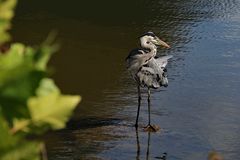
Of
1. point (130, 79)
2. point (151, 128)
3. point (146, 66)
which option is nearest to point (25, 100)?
point (151, 128)

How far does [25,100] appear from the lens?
0.74 m

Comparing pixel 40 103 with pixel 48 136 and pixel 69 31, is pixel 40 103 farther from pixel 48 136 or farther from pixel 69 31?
pixel 69 31

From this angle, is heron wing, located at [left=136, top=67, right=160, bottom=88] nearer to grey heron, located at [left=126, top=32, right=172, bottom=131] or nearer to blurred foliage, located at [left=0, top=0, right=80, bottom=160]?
grey heron, located at [left=126, top=32, right=172, bottom=131]

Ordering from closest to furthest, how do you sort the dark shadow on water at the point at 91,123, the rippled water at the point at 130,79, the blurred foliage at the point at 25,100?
the blurred foliage at the point at 25,100 < the rippled water at the point at 130,79 < the dark shadow on water at the point at 91,123

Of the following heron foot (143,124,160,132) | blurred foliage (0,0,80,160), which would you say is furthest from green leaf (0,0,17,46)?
heron foot (143,124,160,132)

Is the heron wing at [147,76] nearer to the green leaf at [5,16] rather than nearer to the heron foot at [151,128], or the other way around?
the heron foot at [151,128]

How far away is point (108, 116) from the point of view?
8.16 metres

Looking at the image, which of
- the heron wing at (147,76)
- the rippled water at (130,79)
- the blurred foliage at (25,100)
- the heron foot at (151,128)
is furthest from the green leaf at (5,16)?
the heron wing at (147,76)

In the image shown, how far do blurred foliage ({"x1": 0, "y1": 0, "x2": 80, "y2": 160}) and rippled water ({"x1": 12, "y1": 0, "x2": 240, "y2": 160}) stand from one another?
19.8 feet

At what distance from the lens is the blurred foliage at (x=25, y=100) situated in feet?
2.33

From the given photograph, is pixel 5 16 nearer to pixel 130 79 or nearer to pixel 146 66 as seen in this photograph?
pixel 146 66

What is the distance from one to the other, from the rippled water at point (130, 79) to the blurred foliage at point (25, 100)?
6.04m

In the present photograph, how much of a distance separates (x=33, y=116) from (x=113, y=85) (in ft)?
27.9

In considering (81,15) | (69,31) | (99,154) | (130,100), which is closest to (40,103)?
(99,154)
